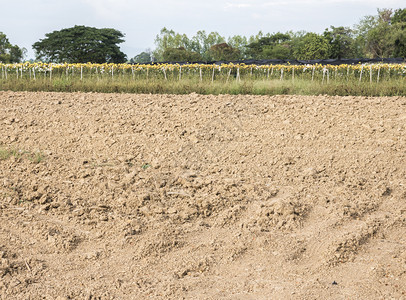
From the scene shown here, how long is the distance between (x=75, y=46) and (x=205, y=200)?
2610cm

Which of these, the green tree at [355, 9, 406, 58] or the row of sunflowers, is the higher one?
the green tree at [355, 9, 406, 58]

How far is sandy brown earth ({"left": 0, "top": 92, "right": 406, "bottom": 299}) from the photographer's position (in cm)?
293

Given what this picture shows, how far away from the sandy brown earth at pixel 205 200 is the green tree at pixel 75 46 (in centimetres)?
2258

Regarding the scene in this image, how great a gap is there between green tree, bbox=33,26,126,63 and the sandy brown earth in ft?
74.1

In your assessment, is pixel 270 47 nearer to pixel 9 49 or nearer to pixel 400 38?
pixel 400 38

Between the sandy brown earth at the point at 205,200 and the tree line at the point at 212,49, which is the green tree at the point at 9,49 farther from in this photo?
the sandy brown earth at the point at 205,200

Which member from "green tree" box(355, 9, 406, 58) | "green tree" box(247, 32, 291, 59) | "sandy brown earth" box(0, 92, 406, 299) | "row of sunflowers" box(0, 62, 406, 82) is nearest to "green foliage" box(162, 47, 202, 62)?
"green tree" box(247, 32, 291, 59)

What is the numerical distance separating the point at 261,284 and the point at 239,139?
2.51m

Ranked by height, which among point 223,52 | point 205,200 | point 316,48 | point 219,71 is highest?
point 223,52

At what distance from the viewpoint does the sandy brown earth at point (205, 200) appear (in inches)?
115

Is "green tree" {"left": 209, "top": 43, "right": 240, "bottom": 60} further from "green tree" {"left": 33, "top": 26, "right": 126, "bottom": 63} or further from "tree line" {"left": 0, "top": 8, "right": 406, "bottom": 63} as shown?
"green tree" {"left": 33, "top": 26, "right": 126, "bottom": 63}

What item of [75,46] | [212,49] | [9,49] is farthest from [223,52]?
[9,49]

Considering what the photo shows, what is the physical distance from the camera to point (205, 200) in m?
3.96

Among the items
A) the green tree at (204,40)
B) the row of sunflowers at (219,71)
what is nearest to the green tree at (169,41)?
the green tree at (204,40)
